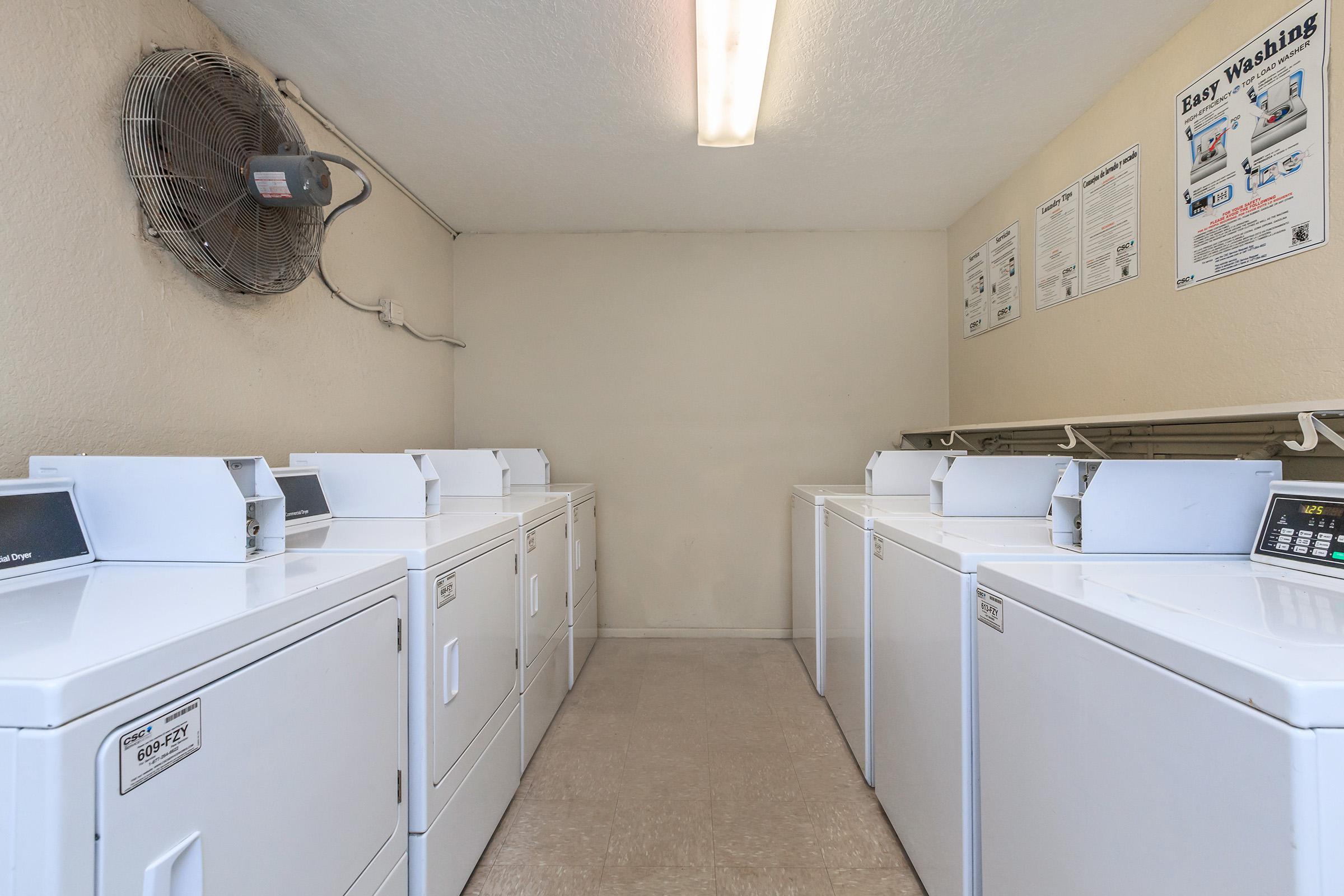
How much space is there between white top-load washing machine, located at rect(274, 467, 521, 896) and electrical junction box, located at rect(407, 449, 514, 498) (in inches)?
23.4

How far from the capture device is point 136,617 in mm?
745

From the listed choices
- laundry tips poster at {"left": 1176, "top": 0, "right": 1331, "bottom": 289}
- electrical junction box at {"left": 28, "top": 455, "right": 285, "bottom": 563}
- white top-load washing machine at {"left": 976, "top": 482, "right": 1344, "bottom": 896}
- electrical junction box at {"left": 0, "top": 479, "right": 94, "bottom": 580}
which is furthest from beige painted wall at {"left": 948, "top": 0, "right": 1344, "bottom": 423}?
electrical junction box at {"left": 0, "top": 479, "right": 94, "bottom": 580}

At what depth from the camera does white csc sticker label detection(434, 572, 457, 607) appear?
1278 mm

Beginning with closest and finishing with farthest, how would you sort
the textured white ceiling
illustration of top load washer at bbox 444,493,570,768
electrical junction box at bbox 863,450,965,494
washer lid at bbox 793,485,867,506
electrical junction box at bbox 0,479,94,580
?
electrical junction box at bbox 0,479,94,580
the textured white ceiling
illustration of top load washer at bbox 444,493,570,768
washer lid at bbox 793,485,867,506
electrical junction box at bbox 863,450,965,494

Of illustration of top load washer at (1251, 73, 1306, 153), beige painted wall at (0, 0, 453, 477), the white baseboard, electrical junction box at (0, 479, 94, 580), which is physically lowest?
the white baseboard

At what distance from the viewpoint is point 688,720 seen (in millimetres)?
2309

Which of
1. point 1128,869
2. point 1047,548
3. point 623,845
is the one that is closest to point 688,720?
point 623,845

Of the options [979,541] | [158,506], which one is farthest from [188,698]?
[979,541]

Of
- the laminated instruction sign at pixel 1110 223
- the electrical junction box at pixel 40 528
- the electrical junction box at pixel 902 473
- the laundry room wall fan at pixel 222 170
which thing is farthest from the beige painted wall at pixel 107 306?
the laminated instruction sign at pixel 1110 223

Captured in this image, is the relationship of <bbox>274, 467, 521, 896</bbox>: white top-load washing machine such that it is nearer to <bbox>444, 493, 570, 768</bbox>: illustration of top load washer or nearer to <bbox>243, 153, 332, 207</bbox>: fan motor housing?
<bbox>444, 493, 570, 768</bbox>: illustration of top load washer

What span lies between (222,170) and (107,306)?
0.44 meters

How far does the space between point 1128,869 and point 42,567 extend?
1.63m

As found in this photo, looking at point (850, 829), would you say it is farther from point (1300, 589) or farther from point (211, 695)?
point (211, 695)

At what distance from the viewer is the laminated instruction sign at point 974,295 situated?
2912mm
